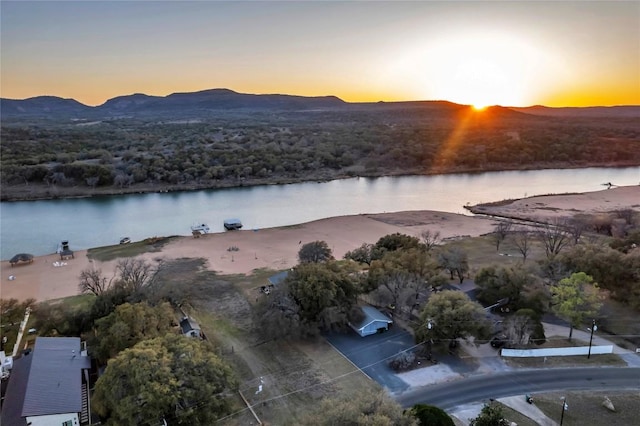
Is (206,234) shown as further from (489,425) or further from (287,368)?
(489,425)

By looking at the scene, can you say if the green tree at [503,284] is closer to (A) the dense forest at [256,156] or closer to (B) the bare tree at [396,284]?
(B) the bare tree at [396,284]

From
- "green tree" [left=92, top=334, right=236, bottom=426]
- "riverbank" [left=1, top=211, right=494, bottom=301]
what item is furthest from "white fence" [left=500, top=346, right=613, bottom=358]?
"riverbank" [left=1, top=211, right=494, bottom=301]

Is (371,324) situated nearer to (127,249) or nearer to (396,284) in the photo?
(396,284)

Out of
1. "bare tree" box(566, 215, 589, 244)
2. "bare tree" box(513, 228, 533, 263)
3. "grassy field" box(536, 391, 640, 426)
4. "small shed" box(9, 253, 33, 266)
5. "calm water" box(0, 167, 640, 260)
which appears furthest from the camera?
"calm water" box(0, 167, 640, 260)

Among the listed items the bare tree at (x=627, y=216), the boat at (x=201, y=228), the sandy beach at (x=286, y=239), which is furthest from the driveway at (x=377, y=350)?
the bare tree at (x=627, y=216)

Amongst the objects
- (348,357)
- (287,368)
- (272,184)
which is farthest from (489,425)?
(272,184)

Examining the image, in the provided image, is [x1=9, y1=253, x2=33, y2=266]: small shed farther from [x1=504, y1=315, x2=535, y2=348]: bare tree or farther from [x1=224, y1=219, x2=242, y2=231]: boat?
[x1=504, y1=315, x2=535, y2=348]: bare tree

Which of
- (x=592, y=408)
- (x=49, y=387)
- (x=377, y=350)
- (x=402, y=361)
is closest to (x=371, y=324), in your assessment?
(x=377, y=350)
